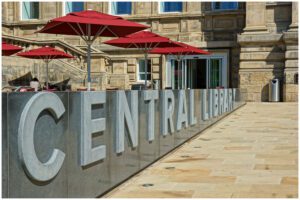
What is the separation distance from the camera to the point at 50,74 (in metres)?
26.0

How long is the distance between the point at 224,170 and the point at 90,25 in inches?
344

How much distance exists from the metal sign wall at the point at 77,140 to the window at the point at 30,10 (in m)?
25.7

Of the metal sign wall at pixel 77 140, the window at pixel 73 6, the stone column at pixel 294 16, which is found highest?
the window at pixel 73 6

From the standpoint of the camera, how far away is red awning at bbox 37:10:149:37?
535 inches

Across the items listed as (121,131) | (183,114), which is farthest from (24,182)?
(183,114)

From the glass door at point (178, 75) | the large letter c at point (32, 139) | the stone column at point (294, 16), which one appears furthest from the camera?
the glass door at point (178, 75)

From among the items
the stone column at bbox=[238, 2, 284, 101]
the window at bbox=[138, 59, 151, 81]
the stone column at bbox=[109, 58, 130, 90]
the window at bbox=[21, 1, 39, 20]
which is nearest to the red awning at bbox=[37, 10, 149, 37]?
the stone column at bbox=[109, 58, 130, 90]

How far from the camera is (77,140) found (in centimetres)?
488

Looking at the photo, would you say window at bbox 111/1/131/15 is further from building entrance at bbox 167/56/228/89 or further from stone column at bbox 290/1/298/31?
stone column at bbox 290/1/298/31

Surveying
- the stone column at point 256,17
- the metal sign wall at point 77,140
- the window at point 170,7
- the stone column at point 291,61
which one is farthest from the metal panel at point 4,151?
the window at point 170,7

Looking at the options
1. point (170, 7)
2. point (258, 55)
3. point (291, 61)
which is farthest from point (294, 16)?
point (170, 7)

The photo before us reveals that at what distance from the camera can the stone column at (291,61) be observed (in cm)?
2511

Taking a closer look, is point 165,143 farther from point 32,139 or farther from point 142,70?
point 142,70

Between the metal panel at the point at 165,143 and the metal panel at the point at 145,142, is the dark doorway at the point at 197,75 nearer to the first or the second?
the metal panel at the point at 165,143
